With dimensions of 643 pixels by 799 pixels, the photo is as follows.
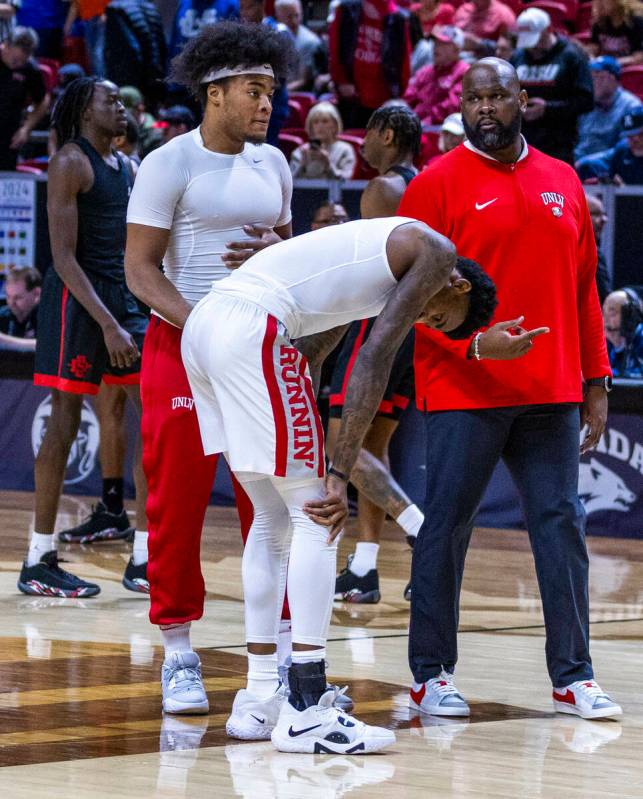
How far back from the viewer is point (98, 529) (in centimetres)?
843

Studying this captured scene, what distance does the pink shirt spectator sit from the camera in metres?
11.9

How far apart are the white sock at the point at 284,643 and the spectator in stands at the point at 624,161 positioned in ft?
20.5

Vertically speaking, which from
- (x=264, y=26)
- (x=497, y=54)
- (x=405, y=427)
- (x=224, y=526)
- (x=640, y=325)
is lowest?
(x=224, y=526)

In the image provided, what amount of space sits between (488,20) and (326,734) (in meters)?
9.95

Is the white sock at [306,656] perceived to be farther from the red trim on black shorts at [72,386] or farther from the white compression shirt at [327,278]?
the red trim on black shorts at [72,386]

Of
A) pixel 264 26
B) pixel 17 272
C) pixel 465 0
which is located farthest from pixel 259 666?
pixel 465 0

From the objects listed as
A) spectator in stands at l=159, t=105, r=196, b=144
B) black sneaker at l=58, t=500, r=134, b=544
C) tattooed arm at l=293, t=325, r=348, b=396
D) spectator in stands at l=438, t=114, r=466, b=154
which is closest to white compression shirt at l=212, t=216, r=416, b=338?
tattooed arm at l=293, t=325, r=348, b=396

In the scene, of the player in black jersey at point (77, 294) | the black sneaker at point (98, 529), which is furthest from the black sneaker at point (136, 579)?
the black sneaker at point (98, 529)

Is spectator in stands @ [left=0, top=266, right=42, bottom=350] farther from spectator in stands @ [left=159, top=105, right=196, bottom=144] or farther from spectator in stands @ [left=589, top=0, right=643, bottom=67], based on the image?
spectator in stands @ [left=589, top=0, right=643, bottom=67]

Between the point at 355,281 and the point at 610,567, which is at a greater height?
the point at 355,281

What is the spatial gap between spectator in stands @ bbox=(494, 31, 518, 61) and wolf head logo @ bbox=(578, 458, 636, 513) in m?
4.18

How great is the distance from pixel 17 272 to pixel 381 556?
12.4 feet

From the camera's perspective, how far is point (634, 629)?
635 centimetres

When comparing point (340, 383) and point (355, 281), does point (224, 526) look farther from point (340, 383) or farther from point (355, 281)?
point (355, 281)
